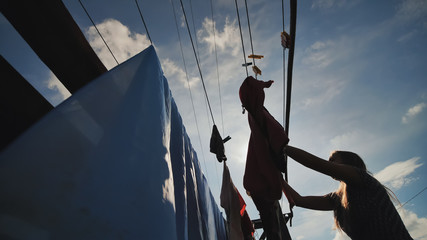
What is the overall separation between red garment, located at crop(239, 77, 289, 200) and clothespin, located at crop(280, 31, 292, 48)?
1.70 meters

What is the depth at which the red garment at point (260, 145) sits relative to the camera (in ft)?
4.24

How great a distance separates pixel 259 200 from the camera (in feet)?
4.87

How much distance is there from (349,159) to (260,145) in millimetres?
933

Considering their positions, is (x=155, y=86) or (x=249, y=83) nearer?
(x=155, y=86)

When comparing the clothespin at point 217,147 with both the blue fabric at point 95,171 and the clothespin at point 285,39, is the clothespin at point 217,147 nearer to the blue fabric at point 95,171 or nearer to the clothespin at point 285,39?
the blue fabric at point 95,171

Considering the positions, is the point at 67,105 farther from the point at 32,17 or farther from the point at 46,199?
the point at 32,17

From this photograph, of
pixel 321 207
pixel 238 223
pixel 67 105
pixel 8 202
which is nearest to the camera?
pixel 8 202

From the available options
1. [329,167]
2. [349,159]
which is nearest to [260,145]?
[329,167]

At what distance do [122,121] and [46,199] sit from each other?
35cm

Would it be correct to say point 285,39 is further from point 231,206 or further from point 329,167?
point 231,206

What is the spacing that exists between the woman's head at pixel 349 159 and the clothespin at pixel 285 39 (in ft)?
5.62

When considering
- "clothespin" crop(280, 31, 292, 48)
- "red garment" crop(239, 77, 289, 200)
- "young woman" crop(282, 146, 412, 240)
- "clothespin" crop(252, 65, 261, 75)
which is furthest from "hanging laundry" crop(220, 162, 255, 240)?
"clothespin" crop(280, 31, 292, 48)

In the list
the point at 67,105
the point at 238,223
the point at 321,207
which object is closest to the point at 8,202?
the point at 67,105

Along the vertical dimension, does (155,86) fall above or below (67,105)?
above
